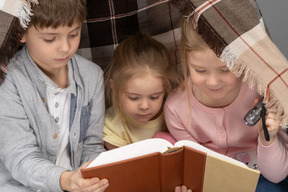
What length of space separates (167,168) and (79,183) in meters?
0.25

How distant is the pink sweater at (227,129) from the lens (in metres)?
1.42

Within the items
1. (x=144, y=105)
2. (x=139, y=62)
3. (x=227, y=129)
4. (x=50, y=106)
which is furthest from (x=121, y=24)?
(x=227, y=129)

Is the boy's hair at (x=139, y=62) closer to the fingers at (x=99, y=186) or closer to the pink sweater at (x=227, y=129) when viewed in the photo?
the pink sweater at (x=227, y=129)

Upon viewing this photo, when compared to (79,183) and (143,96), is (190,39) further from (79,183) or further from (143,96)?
(79,183)

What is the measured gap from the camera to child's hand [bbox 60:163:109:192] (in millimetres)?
1193

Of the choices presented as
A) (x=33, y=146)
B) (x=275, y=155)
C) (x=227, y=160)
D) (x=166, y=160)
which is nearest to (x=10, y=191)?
(x=33, y=146)

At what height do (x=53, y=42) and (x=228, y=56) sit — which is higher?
(x=53, y=42)

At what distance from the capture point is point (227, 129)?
4.83ft

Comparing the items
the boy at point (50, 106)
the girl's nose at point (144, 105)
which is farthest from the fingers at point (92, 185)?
the girl's nose at point (144, 105)

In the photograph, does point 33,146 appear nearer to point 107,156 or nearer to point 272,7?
point 107,156

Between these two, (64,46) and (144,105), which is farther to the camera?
(144,105)

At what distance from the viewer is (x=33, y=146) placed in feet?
4.42

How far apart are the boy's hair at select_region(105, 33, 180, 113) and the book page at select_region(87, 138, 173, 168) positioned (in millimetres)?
343

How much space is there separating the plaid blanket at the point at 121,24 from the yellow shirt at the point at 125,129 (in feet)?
0.70
